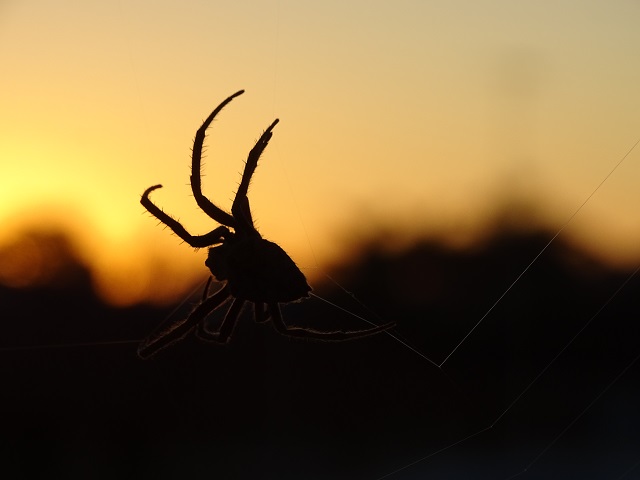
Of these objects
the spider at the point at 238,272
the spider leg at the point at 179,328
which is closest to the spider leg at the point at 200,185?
the spider at the point at 238,272

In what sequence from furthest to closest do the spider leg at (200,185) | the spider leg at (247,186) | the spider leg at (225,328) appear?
the spider leg at (225,328) → the spider leg at (200,185) → the spider leg at (247,186)

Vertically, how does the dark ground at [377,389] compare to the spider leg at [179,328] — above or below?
below

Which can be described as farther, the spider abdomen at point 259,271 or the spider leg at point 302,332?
the spider leg at point 302,332

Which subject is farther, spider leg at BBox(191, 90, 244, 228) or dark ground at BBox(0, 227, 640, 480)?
dark ground at BBox(0, 227, 640, 480)

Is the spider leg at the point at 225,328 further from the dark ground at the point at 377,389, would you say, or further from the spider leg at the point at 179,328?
the dark ground at the point at 377,389

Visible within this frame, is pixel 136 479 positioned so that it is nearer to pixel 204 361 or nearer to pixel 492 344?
pixel 204 361

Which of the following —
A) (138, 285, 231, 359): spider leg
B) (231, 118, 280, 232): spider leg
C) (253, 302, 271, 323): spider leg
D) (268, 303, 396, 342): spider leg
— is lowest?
(138, 285, 231, 359): spider leg

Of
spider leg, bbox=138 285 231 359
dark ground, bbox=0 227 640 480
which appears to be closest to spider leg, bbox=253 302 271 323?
spider leg, bbox=138 285 231 359

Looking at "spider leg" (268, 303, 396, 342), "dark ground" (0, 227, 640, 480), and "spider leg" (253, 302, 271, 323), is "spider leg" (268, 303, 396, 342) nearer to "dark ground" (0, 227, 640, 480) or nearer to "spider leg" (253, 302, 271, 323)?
"spider leg" (253, 302, 271, 323)
